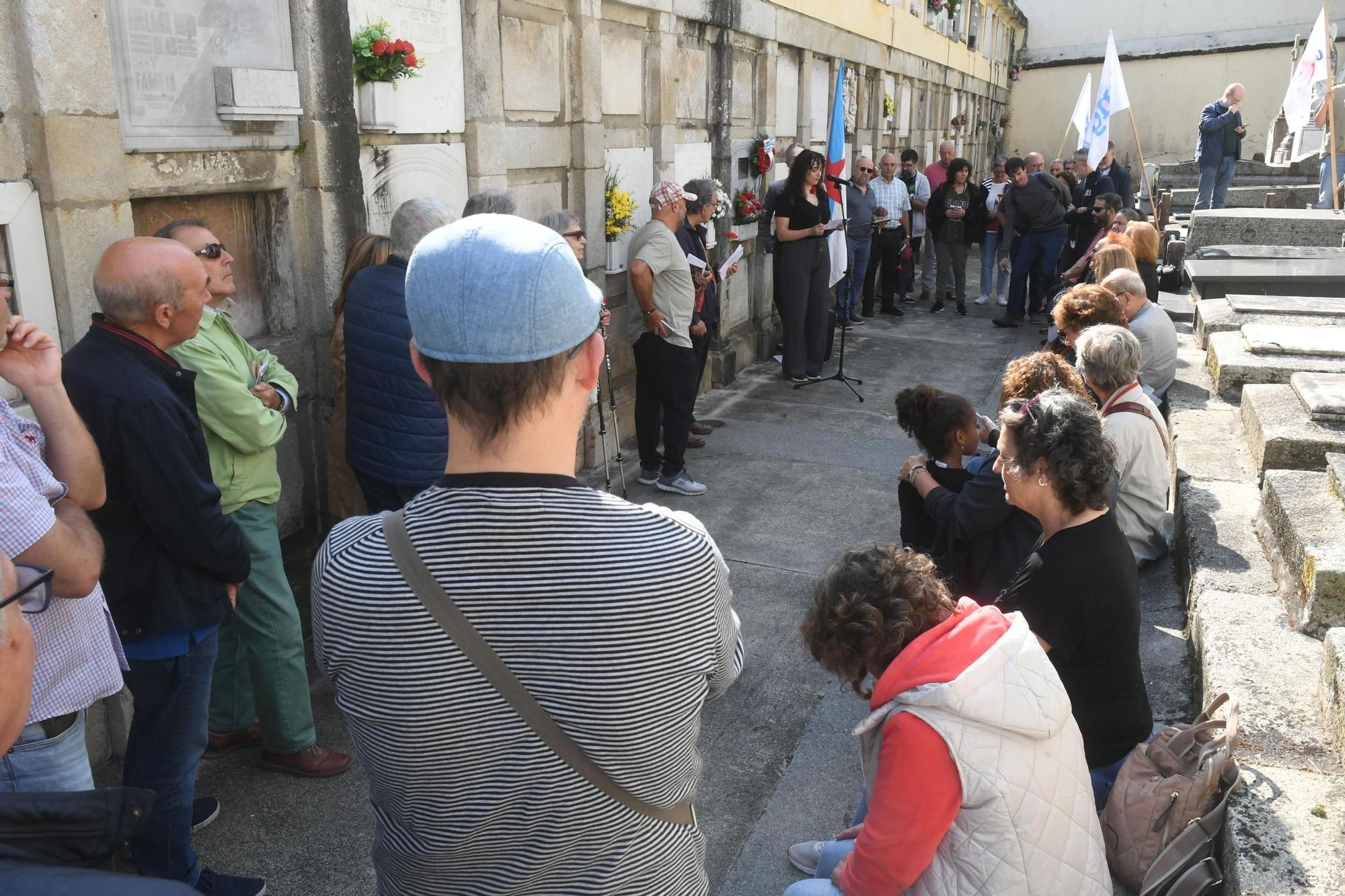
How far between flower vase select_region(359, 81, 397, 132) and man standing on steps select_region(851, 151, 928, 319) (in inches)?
299

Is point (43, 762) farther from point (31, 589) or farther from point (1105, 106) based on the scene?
point (1105, 106)

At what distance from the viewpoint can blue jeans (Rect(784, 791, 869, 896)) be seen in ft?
8.11

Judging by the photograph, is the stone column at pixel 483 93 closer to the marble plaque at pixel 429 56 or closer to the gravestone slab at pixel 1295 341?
the marble plaque at pixel 429 56

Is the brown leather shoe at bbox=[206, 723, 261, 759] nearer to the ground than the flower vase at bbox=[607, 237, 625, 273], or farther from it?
nearer to the ground

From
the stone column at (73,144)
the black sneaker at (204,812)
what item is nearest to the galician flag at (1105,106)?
the stone column at (73,144)

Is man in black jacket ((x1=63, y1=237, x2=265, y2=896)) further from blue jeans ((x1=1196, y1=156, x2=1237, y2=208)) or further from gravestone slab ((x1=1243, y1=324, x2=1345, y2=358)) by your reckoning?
blue jeans ((x1=1196, y1=156, x2=1237, y2=208))

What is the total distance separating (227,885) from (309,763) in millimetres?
610

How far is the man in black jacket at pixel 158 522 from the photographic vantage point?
2.61 metres

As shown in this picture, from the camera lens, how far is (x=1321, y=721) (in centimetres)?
299

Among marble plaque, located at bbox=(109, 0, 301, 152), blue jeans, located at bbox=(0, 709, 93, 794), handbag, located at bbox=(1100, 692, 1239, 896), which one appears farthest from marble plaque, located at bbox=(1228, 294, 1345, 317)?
blue jeans, located at bbox=(0, 709, 93, 794)

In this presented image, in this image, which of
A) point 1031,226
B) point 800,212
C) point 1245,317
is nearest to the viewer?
point 1245,317

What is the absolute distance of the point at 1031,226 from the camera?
37.9ft

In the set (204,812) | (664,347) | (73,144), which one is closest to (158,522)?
(204,812)

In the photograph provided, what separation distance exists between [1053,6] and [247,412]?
30085mm
